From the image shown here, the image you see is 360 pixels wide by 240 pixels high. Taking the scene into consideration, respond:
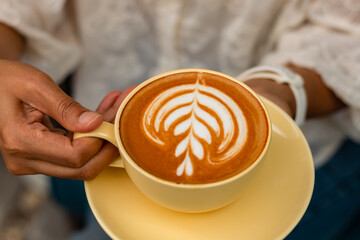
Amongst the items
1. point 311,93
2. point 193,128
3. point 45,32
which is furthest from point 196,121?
point 45,32

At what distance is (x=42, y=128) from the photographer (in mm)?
648

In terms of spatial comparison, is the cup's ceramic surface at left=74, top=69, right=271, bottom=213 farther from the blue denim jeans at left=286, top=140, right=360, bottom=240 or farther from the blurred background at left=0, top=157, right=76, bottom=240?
the blurred background at left=0, top=157, right=76, bottom=240

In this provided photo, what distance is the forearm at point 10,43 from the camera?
857 millimetres

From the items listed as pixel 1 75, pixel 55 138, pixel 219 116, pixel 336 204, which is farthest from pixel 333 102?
pixel 1 75

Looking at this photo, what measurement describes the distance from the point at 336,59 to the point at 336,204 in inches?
18.0

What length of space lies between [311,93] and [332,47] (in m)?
0.15

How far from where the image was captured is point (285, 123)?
688mm

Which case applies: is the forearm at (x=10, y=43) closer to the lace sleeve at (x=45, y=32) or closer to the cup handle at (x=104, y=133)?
the lace sleeve at (x=45, y=32)

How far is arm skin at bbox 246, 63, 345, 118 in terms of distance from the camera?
2.73 feet

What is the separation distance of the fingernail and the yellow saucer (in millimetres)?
122

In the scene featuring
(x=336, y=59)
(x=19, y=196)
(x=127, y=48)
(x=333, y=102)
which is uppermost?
(x=127, y=48)

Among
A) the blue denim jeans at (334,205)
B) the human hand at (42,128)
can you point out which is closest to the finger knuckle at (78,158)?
the human hand at (42,128)

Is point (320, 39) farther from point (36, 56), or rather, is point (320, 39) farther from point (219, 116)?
point (36, 56)

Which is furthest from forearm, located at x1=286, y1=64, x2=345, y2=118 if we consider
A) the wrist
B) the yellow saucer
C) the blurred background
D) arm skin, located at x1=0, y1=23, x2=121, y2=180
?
the blurred background
